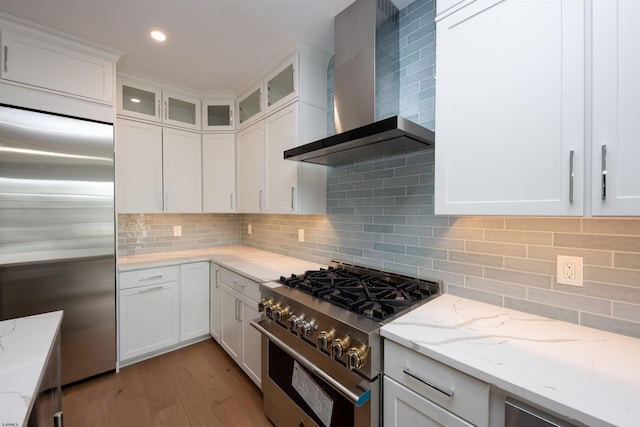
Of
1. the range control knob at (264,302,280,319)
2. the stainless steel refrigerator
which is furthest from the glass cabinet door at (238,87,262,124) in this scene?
the range control knob at (264,302,280,319)

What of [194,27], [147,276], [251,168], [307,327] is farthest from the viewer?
[251,168]

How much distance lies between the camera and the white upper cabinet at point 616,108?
0.77 metres

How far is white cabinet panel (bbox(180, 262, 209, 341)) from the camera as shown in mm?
2559

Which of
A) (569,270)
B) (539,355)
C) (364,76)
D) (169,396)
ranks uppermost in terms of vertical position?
(364,76)

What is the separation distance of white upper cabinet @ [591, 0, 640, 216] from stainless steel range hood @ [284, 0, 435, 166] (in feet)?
2.39

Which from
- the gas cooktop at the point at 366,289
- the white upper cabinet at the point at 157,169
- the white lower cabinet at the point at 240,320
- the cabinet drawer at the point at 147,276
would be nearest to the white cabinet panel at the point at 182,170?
the white upper cabinet at the point at 157,169

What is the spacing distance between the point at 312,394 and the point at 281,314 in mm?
421

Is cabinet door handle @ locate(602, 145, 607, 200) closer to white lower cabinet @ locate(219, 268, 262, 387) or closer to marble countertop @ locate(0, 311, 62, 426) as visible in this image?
marble countertop @ locate(0, 311, 62, 426)

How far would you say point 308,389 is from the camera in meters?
1.38

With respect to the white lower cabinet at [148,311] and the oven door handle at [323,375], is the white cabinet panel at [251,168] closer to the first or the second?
the white lower cabinet at [148,311]

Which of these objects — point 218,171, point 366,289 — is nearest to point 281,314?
point 366,289

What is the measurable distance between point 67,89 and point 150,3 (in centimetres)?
94

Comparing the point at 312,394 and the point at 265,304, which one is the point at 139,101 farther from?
the point at 312,394

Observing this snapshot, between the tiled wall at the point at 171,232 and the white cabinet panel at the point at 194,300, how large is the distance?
2.02 feet
